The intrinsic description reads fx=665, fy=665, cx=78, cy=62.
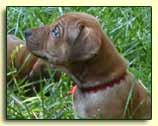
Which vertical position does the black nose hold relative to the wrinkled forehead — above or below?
below

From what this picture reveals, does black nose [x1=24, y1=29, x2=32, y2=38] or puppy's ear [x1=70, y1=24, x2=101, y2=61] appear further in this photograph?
black nose [x1=24, y1=29, x2=32, y2=38]

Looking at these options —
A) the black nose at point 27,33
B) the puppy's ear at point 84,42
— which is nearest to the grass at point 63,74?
the black nose at point 27,33

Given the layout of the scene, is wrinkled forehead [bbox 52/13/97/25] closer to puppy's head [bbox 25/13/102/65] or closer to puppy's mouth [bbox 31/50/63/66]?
puppy's head [bbox 25/13/102/65]

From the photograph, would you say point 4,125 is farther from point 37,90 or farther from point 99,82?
point 99,82

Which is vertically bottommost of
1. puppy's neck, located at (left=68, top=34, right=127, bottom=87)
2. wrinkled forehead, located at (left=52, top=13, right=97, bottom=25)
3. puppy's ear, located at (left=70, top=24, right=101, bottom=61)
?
puppy's neck, located at (left=68, top=34, right=127, bottom=87)

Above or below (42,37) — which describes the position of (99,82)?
below

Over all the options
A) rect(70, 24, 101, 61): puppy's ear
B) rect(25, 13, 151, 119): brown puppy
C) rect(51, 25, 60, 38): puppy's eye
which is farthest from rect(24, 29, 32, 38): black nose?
rect(70, 24, 101, 61): puppy's ear
